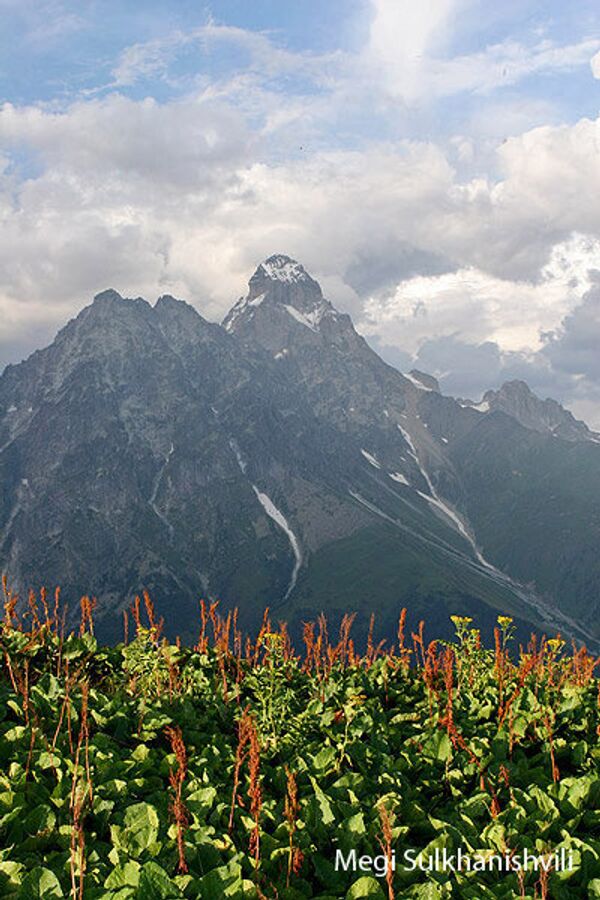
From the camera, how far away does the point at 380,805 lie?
7.19 meters

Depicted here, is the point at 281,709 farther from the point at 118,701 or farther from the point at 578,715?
the point at 578,715

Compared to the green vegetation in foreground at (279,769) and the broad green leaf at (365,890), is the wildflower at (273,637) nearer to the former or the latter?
the green vegetation in foreground at (279,769)

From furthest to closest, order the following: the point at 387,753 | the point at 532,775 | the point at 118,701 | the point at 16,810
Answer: the point at 118,701, the point at 387,753, the point at 532,775, the point at 16,810

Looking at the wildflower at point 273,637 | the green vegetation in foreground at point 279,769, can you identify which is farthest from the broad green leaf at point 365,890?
the wildflower at point 273,637

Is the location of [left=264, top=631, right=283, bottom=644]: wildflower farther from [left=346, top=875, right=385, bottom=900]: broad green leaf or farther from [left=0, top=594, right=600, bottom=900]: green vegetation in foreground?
[left=346, top=875, right=385, bottom=900]: broad green leaf

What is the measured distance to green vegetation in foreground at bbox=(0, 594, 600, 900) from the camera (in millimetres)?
6094

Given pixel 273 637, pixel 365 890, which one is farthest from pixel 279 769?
pixel 273 637

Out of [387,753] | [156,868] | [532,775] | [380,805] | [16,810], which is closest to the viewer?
[156,868]

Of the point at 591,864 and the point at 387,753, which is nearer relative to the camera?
the point at 591,864

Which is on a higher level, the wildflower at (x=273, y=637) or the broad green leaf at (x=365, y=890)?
the wildflower at (x=273, y=637)

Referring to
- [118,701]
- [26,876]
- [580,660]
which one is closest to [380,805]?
[26,876]

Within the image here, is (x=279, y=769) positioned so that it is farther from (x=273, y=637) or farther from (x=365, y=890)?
(x=273, y=637)

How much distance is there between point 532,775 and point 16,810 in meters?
6.29

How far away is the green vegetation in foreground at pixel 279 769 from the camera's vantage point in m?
6.09
